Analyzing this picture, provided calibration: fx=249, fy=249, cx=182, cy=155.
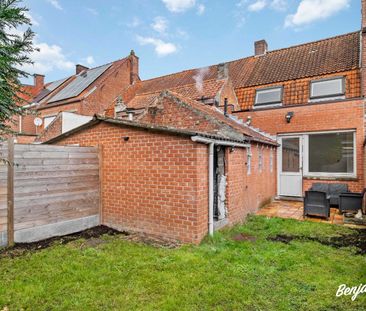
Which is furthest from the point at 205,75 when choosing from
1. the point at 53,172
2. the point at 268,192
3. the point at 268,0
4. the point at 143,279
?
the point at 143,279

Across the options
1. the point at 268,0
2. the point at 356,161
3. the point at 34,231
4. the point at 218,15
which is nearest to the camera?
the point at 34,231

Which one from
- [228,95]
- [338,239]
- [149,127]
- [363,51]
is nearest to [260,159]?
[338,239]

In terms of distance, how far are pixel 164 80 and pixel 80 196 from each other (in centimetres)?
1479

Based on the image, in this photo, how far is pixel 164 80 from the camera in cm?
1953

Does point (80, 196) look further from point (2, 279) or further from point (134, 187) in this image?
point (2, 279)

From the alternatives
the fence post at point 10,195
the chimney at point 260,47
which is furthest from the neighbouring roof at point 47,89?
the fence post at point 10,195

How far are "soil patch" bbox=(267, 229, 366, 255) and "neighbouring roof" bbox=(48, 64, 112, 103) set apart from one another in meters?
17.3

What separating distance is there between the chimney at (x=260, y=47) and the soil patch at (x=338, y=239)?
13.9 meters

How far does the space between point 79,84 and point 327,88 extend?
17974 millimetres

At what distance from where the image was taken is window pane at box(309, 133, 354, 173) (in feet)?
37.7

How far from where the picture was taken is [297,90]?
42.7ft

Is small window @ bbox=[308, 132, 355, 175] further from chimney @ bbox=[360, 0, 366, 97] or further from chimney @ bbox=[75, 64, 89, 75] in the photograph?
chimney @ bbox=[75, 64, 89, 75]

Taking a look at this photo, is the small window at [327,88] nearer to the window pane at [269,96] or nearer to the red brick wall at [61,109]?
the window pane at [269,96]

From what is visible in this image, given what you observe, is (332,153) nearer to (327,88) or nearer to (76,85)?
(327,88)
